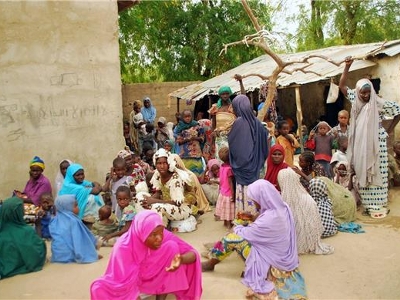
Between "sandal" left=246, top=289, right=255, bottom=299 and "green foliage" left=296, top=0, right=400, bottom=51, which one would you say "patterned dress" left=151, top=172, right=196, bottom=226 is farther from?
"green foliage" left=296, top=0, right=400, bottom=51

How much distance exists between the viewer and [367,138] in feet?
19.6

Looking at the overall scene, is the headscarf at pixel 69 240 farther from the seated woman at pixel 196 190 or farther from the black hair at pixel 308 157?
the black hair at pixel 308 157

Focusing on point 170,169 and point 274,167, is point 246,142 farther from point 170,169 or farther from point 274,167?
point 170,169

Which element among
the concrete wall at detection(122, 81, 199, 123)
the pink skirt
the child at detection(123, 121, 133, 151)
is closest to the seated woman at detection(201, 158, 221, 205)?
the pink skirt

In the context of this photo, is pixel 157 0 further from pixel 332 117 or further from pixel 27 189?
pixel 27 189

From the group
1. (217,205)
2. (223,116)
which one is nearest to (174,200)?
(217,205)

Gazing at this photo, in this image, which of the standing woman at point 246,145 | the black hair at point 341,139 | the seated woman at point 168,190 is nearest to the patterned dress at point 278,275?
the standing woman at point 246,145

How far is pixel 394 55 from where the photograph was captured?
9.63 meters

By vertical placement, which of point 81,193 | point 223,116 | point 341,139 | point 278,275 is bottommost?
point 278,275

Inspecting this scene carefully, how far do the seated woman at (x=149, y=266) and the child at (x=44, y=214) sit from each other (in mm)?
2336

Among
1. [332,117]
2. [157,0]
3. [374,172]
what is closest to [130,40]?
[157,0]

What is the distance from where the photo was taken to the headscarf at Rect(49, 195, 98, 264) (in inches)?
186

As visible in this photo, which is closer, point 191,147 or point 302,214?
point 302,214

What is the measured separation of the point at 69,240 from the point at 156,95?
34.8 ft
